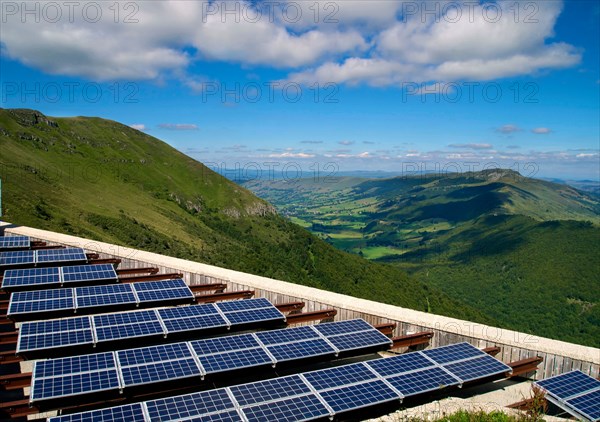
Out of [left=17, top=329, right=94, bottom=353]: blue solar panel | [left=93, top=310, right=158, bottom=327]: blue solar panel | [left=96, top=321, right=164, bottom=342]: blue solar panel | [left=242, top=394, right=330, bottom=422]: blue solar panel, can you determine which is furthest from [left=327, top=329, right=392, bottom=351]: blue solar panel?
[left=17, top=329, right=94, bottom=353]: blue solar panel

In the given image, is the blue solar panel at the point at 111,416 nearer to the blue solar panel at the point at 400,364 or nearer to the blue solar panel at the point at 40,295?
the blue solar panel at the point at 400,364

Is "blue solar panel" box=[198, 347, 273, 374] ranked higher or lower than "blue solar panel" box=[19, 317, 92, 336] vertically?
lower

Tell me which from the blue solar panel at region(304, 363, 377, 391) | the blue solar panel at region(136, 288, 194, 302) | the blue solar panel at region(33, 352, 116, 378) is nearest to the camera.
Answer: the blue solar panel at region(33, 352, 116, 378)

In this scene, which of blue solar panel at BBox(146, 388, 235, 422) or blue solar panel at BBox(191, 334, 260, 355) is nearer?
blue solar panel at BBox(146, 388, 235, 422)

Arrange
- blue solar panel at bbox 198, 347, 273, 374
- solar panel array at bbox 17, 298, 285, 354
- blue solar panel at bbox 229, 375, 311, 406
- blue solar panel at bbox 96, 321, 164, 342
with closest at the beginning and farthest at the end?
blue solar panel at bbox 229, 375, 311, 406 → blue solar panel at bbox 198, 347, 273, 374 → solar panel array at bbox 17, 298, 285, 354 → blue solar panel at bbox 96, 321, 164, 342

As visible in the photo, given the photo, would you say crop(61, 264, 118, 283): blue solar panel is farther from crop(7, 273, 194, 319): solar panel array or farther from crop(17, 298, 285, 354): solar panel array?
crop(17, 298, 285, 354): solar panel array

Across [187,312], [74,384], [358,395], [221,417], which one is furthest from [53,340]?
[358,395]

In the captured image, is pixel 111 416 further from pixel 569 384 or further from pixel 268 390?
pixel 569 384
